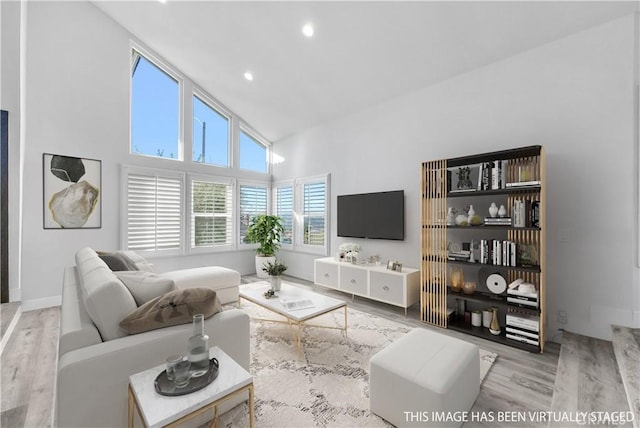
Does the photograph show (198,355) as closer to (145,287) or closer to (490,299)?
(145,287)

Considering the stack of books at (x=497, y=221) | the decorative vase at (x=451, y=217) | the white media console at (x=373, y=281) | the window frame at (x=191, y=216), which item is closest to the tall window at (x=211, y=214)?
the window frame at (x=191, y=216)

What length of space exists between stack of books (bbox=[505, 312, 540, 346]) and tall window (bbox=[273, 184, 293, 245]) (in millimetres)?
3927

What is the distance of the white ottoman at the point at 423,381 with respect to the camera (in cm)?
150

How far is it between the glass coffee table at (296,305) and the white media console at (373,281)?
854 mm

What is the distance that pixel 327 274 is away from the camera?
4.37 m

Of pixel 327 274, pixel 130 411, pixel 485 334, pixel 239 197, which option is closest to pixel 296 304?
pixel 130 411

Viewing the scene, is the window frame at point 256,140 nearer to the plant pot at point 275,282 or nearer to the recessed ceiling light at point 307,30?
the recessed ceiling light at point 307,30

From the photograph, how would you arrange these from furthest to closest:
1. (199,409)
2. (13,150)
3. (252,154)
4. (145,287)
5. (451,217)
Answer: (252,154), (13,150), (451,217), (145,287), (199,409)

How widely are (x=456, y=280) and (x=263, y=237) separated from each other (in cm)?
362

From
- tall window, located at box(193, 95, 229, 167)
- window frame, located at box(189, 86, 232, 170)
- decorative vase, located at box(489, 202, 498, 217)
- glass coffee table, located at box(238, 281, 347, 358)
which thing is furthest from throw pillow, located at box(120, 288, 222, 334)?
tall window, located at box(193, 95, 229, 167)

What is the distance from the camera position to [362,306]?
3803 mm

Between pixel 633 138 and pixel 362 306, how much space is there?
3224 mm

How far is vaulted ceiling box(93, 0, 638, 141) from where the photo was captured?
2.62 m

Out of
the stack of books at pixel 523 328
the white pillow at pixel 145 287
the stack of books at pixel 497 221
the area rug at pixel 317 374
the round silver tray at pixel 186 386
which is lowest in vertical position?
the area rug at pixel 317 374
